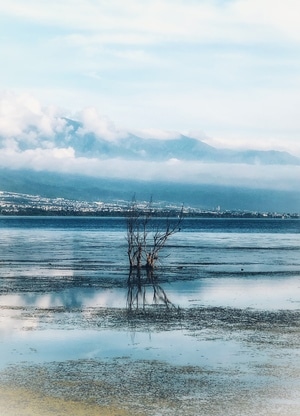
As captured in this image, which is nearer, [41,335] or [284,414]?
[284,414]

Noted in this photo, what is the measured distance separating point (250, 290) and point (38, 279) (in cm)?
1086

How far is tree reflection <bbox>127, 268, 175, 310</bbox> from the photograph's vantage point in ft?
98.8

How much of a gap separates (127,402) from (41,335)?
7.32 m

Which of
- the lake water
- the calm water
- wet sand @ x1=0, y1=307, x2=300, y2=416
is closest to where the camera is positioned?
wet sand @ x1=0, y1=307, x2=300, y2=416

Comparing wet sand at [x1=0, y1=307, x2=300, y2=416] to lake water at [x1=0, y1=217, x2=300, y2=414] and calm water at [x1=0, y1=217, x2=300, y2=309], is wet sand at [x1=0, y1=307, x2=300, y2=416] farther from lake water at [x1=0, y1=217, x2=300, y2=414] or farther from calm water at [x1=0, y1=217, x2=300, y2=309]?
calm water at [x1=0, y1=217, x2=300, y2=309]

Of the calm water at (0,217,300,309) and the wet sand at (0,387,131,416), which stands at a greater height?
the calm water at (0,217,300,309)

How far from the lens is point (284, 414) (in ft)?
47.1

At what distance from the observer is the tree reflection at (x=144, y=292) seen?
98.8 ft

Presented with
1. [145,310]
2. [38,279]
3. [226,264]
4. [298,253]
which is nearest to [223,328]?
[145,310]

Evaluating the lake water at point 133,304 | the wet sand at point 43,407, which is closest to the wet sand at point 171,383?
the wet sand at point 43,407

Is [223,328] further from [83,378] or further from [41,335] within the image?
[83,378]

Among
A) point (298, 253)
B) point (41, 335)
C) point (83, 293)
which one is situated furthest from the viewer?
point (298, 253)

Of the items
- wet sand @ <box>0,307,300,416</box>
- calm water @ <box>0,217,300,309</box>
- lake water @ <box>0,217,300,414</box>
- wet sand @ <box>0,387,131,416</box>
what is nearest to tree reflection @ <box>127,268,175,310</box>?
lake water @ <box>0,217,300,414</box>

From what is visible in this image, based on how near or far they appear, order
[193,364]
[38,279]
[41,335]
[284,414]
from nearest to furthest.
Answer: [284,414] < [193,364] < [41,335] < [38,279]
